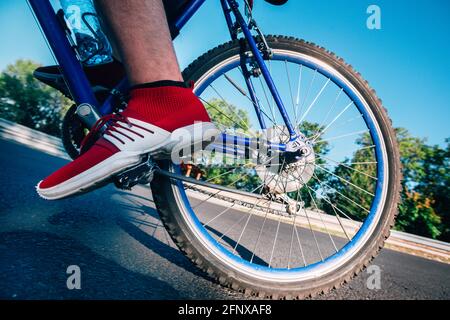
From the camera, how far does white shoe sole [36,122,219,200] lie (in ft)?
2.68

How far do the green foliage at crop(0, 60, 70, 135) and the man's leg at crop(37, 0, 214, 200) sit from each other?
23699mm

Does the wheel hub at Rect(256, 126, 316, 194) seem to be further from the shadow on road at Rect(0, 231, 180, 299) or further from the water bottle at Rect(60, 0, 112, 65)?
the water bottle at Rect(60, 0, 112, 65)

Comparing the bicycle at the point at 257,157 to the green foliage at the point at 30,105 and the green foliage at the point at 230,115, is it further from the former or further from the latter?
the green foliage at the point at 30,105

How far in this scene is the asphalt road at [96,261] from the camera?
2.66 feet

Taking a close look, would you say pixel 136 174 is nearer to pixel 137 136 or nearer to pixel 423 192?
pixel 137 136

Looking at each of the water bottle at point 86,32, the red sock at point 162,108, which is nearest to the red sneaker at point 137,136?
the red sock at point 162,108

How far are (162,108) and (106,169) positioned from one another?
0.28 m

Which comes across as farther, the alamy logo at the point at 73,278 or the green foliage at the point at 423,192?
the green foliage at the point at 423,192

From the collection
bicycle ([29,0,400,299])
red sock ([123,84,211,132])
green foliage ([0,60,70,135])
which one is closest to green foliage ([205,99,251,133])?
bicycle ([29,0,400,299])

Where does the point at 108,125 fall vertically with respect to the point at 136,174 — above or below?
above

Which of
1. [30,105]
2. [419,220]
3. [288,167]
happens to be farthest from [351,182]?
[30,105]

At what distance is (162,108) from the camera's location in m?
0.85

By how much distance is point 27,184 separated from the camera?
7.01 feet
